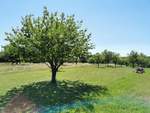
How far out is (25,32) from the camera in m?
35.8

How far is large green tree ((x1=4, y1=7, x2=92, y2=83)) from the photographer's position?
111 feet

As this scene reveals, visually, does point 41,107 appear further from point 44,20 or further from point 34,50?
point 44,20

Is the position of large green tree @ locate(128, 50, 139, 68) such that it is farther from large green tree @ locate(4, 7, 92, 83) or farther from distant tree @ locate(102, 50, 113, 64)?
large green tree @ locate(4, 7, 92, 83)

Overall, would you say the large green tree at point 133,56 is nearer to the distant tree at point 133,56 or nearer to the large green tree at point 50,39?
the distant tree at point 133,56

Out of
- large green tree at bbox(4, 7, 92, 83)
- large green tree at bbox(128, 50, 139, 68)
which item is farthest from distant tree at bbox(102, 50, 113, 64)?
large green tree at bbox(4, 7, 92, 83)

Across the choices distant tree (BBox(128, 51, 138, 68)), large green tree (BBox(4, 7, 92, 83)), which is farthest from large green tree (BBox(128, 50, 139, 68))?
large green tree (BBox(4, 7, 92, 83))

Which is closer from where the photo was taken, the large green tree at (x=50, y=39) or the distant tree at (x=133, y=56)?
the large green tree at (x=50, y=39)

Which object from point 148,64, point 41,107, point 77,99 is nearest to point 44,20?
point 77,99

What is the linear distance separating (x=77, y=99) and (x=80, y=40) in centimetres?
1441

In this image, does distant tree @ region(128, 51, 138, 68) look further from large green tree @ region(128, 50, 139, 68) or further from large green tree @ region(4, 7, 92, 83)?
large green tree @ region(4, 7, 92, 83)

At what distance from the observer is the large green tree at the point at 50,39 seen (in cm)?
3394

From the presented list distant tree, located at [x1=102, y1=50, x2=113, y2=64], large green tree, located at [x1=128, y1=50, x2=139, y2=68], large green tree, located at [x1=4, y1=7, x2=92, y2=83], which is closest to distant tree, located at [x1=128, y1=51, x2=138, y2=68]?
large green tree, located at [x1=128, y1=50, x2=139, y2=68]

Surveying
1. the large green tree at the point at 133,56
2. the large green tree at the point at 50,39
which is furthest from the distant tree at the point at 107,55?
the large green tree at the point at 50,39

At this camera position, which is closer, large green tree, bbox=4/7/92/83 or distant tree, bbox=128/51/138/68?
large green tree, bbox=4/7/92/83
